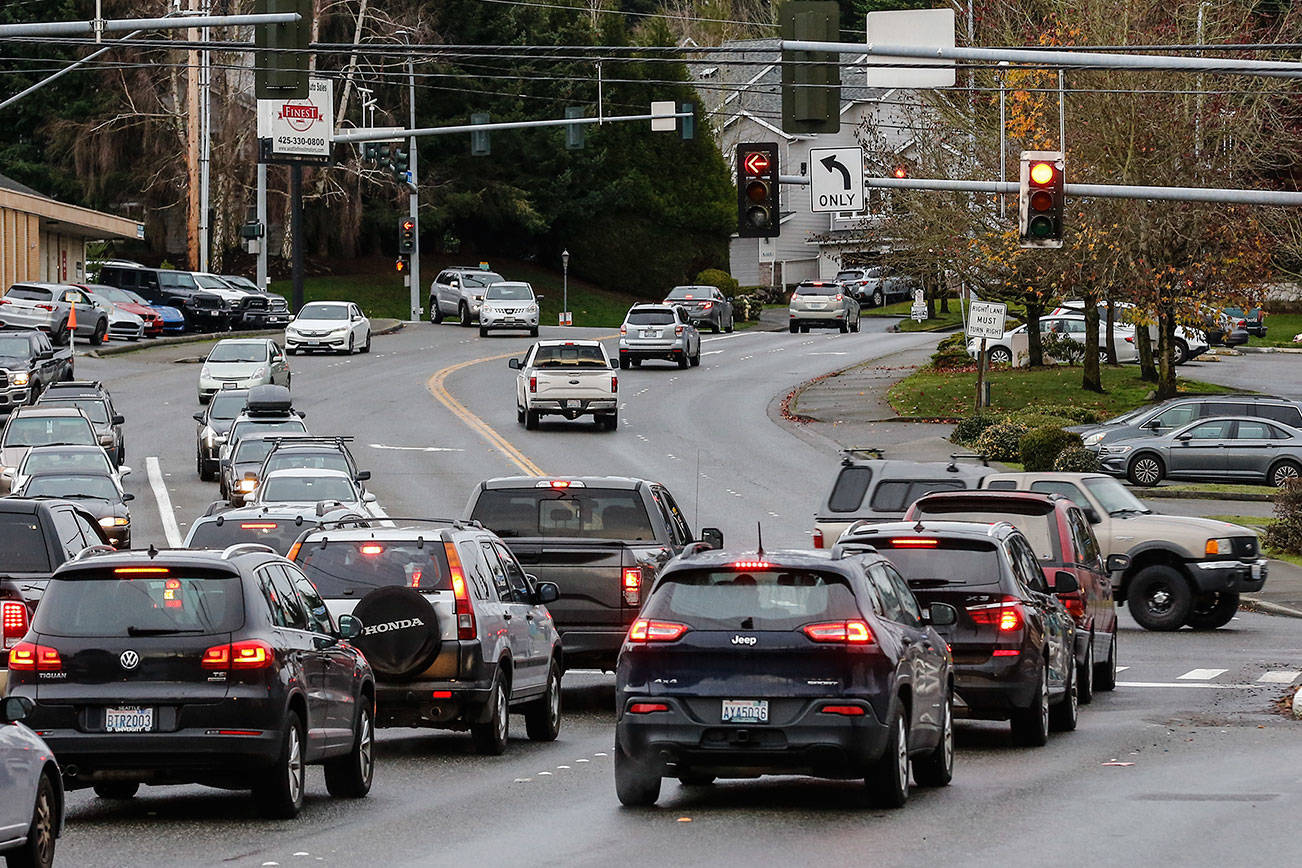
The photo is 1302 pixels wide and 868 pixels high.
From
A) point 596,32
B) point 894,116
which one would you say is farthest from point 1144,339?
point 894,116

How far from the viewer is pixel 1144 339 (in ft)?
188

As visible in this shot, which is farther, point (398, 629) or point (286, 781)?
point (398, 629)

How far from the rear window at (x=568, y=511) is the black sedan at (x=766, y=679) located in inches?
260

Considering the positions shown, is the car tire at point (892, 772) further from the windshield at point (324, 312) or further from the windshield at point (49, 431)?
the windshield at point (324, 312)

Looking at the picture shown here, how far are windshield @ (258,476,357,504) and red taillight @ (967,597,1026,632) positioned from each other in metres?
15.7

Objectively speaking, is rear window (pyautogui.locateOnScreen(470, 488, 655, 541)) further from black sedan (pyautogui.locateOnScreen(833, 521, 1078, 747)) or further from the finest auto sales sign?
the finest auto sales sign

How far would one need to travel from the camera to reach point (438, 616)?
15305mm

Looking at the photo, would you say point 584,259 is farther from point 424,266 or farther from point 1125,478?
point 1125,478

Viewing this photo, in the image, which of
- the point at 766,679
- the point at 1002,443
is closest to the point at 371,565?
the point at 766,679

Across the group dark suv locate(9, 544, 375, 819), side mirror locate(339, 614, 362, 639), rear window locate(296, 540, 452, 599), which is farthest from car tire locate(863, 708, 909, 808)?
rear window locate(296, 540, 452, 599)

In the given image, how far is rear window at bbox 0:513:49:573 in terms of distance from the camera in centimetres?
1727

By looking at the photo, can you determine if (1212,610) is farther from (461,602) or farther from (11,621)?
(11,621)

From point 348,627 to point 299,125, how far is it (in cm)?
5935

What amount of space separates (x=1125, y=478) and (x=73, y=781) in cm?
3132
